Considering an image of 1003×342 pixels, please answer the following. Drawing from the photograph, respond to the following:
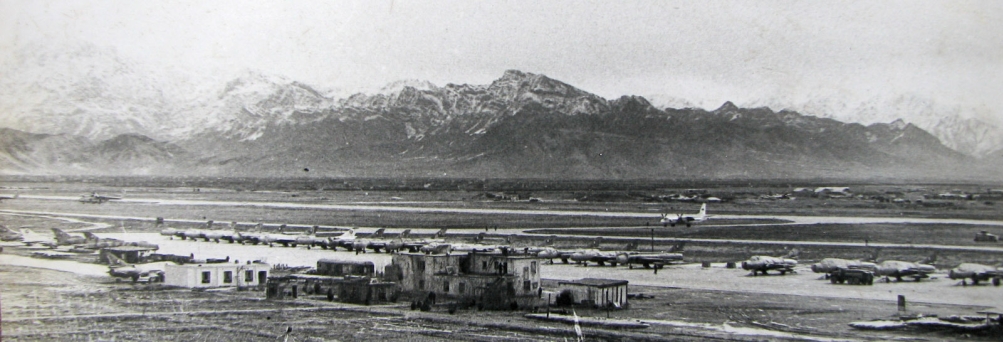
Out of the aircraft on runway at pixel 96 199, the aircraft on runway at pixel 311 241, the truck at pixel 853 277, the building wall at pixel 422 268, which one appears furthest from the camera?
the aircraft on runway at pixel 96 199

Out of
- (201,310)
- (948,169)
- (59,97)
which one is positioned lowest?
(201,310)

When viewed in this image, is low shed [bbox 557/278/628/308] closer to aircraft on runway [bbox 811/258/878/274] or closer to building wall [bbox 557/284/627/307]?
building wall [bbox 557/284/627/307]

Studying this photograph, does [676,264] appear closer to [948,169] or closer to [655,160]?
[948,169]

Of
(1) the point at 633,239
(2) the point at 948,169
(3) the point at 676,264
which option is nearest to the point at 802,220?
(2) the point at 948,169

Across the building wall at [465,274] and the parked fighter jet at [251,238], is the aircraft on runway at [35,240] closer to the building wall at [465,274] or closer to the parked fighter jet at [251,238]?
the parked fighter jet at [251,238]

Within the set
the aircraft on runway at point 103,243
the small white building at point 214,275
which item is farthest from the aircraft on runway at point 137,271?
the aircraft on runway at point 103,243

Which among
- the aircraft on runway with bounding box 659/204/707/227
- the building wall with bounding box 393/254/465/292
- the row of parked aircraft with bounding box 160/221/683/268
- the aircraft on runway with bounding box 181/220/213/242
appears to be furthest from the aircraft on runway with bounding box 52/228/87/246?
the aircraft on runway with bounding box 659/204/707/227

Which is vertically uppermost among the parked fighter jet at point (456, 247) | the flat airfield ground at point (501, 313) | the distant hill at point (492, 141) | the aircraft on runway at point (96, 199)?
the distant hill at point (492, 141)
